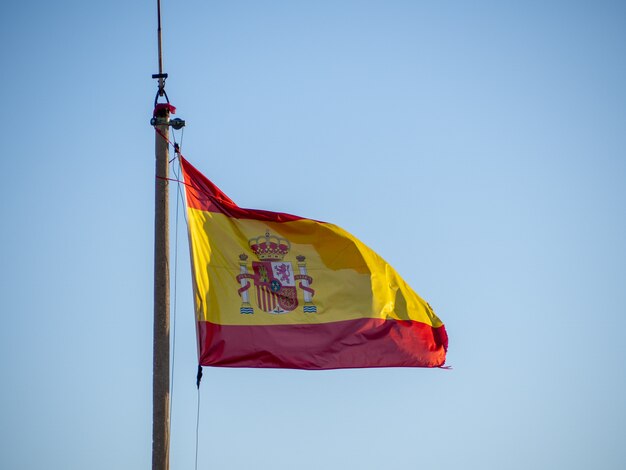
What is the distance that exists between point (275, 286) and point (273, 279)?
0.40 ft

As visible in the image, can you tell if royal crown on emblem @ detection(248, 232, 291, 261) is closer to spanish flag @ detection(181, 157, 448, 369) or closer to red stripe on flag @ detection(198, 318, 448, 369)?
spanish flag @ detection(181, 157, 448, 369)

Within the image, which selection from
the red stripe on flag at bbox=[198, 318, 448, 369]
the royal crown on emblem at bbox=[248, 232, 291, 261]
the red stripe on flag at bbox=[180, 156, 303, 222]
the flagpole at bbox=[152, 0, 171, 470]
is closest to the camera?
the flagpole at bbox=[152, 0, 171, 470]

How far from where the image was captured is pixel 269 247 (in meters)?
17.0

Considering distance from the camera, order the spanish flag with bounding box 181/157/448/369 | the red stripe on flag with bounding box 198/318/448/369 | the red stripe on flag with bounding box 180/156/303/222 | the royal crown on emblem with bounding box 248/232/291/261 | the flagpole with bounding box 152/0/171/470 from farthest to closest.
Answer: the royal crown on emblem with bounding box 248/232/291/261, the red stripe on flag with bounding box 180/156/303/222, the spanish flag with bounding box 181/157/448/369, the red stripe on flag with bounding box 198/318/448/369, the flagpole with bounding box 152/0/171/470

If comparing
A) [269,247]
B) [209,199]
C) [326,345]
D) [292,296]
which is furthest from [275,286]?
[209,199]

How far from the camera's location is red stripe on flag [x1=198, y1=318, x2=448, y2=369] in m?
15.9

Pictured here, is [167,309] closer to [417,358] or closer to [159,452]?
[159,452]

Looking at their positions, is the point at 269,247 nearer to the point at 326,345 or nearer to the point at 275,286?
the point at 275,286

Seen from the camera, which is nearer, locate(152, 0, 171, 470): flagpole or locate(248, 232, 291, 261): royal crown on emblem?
locate(152, 0, 171, 470): flagpole

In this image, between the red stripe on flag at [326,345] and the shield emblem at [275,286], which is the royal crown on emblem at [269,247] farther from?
the red stripe on flag at [326,345]

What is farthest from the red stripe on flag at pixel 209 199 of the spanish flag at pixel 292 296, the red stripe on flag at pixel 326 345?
the red stripe on flag at pixel 326 345

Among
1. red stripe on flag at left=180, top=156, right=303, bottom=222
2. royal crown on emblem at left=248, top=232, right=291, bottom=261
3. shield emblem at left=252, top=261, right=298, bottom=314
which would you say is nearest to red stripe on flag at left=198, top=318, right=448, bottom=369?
shield emblem at left=252, top=261, right=298, bottom=314

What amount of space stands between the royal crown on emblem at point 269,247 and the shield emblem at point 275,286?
105 mm

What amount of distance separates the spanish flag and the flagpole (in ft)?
2.08
